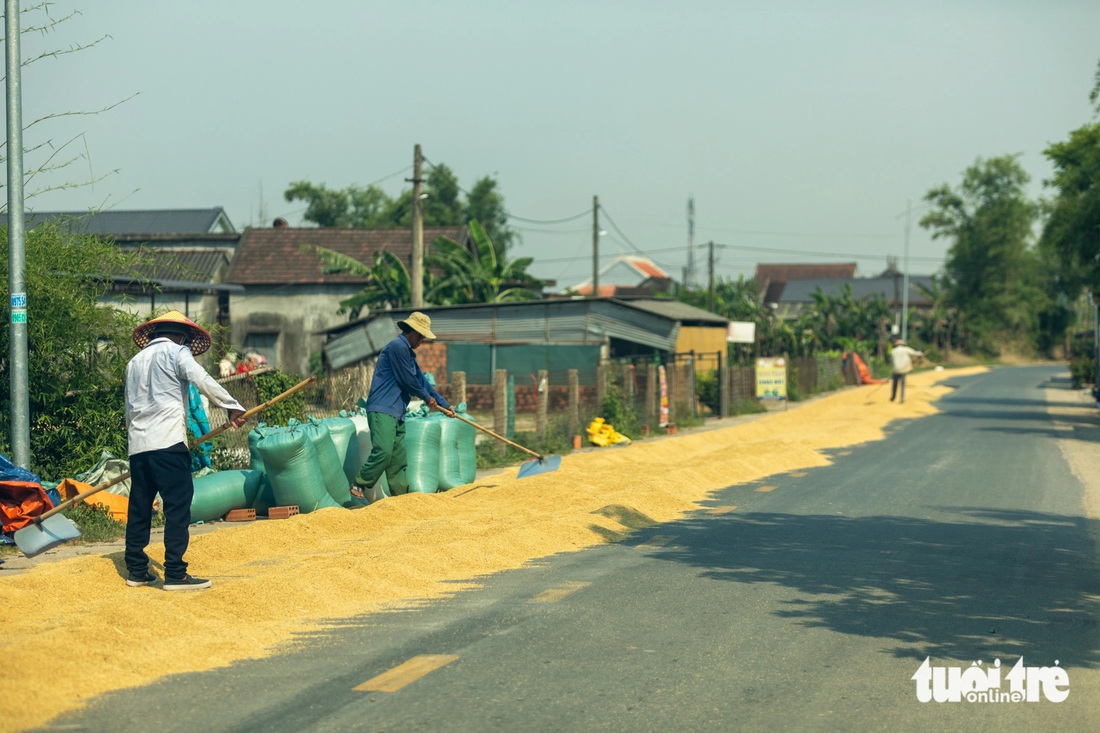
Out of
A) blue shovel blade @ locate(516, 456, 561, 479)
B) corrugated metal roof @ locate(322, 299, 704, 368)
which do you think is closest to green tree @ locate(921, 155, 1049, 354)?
corrugated metal roof @ locate(322, 299, 704, 368)

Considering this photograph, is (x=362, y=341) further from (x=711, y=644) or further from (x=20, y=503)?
(x=711, y=644)

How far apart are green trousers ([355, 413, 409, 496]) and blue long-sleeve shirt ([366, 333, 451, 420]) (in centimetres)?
9

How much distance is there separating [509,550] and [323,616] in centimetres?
241

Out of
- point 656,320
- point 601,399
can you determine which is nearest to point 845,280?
point 656,320

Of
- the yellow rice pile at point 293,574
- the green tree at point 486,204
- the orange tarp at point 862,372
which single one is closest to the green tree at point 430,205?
the green tree at point 486,204

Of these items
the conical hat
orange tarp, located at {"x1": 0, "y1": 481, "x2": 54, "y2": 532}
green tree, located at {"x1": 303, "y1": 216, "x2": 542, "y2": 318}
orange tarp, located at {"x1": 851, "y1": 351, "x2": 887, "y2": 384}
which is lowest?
orange tarp, located at {"x1": 851, "y1": 351, "x2": 887, "y2": 384}

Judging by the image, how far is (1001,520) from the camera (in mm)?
11750

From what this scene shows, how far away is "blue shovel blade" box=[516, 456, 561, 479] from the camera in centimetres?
1319

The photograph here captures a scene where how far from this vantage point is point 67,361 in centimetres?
1185

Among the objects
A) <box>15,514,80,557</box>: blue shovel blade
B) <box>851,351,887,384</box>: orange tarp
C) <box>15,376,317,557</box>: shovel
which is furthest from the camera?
<box>851,351,887,384</box>: orange tarp

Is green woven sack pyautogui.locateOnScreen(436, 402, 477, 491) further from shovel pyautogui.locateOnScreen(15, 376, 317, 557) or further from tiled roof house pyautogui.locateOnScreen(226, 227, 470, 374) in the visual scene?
tiled roof house pyautogui.locateOnScreen(226, 227, 470, 374)

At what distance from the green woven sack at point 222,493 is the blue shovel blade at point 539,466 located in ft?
10.2

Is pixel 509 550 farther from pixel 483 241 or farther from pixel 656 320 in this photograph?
pixel 483 241

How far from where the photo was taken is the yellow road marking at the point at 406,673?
17.9 ft
